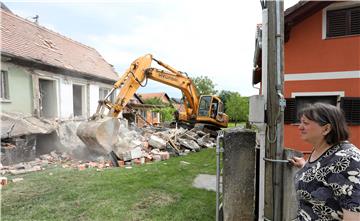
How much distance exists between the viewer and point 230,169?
2971mm

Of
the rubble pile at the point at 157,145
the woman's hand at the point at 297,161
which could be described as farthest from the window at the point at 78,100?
the woman's hand at the point at 297,161

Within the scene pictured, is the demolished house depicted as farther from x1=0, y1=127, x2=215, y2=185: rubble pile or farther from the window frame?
the window frame

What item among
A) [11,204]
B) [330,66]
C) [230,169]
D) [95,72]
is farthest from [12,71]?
[330,66]

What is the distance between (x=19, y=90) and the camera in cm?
1040

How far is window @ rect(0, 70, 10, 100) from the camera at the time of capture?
9734 mm

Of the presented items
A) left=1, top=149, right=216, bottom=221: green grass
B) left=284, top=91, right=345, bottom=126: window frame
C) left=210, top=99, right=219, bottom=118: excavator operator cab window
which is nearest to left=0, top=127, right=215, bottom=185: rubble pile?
left=1, top=149, right=216, bottom=221: green grass

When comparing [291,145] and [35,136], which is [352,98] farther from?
[35,136]

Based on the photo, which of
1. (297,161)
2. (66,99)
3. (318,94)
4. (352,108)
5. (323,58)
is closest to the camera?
(297,161)

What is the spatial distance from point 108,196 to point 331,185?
172 inches

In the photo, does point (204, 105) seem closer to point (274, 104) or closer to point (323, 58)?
point (323, 58)

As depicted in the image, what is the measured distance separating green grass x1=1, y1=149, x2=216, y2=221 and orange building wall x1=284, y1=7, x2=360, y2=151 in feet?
11.1

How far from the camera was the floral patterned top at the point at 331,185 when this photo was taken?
1.51 m

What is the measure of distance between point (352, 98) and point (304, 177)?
563cm

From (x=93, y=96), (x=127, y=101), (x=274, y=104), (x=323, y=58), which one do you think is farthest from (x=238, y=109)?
→ (x=274, y=104)
